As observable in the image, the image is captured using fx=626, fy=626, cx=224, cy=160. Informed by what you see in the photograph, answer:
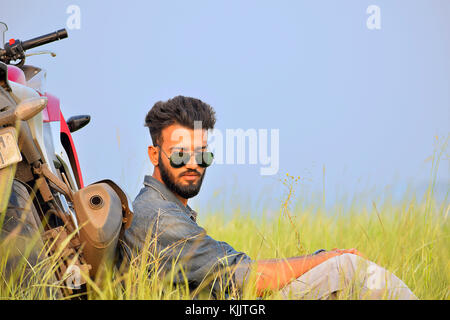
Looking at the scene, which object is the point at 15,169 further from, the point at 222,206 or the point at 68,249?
the point at 222,206

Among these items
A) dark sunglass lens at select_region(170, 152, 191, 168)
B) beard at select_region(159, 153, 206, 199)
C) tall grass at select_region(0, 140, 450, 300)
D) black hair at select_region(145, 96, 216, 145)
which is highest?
black hair at select_region(145, 96, 216, 145)

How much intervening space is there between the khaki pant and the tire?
3.15 feet

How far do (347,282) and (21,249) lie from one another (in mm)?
1296

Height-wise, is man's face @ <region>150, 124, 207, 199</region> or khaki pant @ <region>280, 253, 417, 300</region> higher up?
man's face @ <region>150, 124, 207, 199</region>

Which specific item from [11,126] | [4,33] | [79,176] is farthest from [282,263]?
[4,33]

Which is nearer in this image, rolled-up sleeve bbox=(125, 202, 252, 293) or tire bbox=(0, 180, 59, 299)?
tire bbox=(0, 180, 59, 299)

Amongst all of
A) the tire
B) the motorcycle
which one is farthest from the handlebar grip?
the tire

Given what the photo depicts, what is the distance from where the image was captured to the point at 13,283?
7.75ft

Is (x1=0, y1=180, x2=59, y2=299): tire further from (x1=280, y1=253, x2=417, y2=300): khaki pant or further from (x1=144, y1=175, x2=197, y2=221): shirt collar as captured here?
(x1=280, y1=253, x2=417, y2=300): khaki pant

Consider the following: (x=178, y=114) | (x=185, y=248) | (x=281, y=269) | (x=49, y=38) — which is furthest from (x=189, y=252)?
(x=49, y=38)

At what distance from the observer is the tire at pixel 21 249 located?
235 cm

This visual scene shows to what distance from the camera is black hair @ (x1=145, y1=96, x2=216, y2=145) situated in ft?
9.90

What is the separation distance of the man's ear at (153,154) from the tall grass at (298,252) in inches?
22.0

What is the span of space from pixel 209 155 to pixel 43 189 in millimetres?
788
